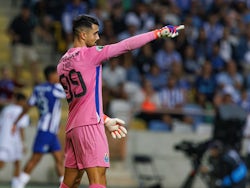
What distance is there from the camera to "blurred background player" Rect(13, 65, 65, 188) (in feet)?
49.0

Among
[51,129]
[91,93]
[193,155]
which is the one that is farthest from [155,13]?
[91,93]

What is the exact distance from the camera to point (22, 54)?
21141 millimetres

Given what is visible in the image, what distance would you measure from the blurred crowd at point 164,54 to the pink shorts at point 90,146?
9.30m

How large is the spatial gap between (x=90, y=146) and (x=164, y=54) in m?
12.4

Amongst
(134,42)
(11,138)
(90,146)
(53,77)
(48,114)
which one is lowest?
(11,138)

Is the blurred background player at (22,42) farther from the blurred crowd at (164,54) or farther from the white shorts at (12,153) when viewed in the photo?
the white shorts at (12,153)

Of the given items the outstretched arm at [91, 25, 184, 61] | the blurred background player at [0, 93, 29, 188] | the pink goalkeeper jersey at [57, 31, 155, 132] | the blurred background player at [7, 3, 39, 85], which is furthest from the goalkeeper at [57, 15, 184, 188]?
the blurred background player at [7, 3, 39, 85]

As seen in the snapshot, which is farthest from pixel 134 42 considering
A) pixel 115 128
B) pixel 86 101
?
pixel 115 128

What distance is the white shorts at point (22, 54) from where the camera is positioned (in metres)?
21.0

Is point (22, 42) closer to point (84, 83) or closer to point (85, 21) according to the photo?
point (85, 21)

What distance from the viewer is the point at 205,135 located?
20109 mm

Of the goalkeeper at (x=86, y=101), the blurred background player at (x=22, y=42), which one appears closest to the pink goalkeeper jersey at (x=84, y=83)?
the goalkeeper at (x=86, y=101)

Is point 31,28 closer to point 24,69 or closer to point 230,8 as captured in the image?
point 24,69

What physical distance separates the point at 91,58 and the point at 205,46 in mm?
13805
